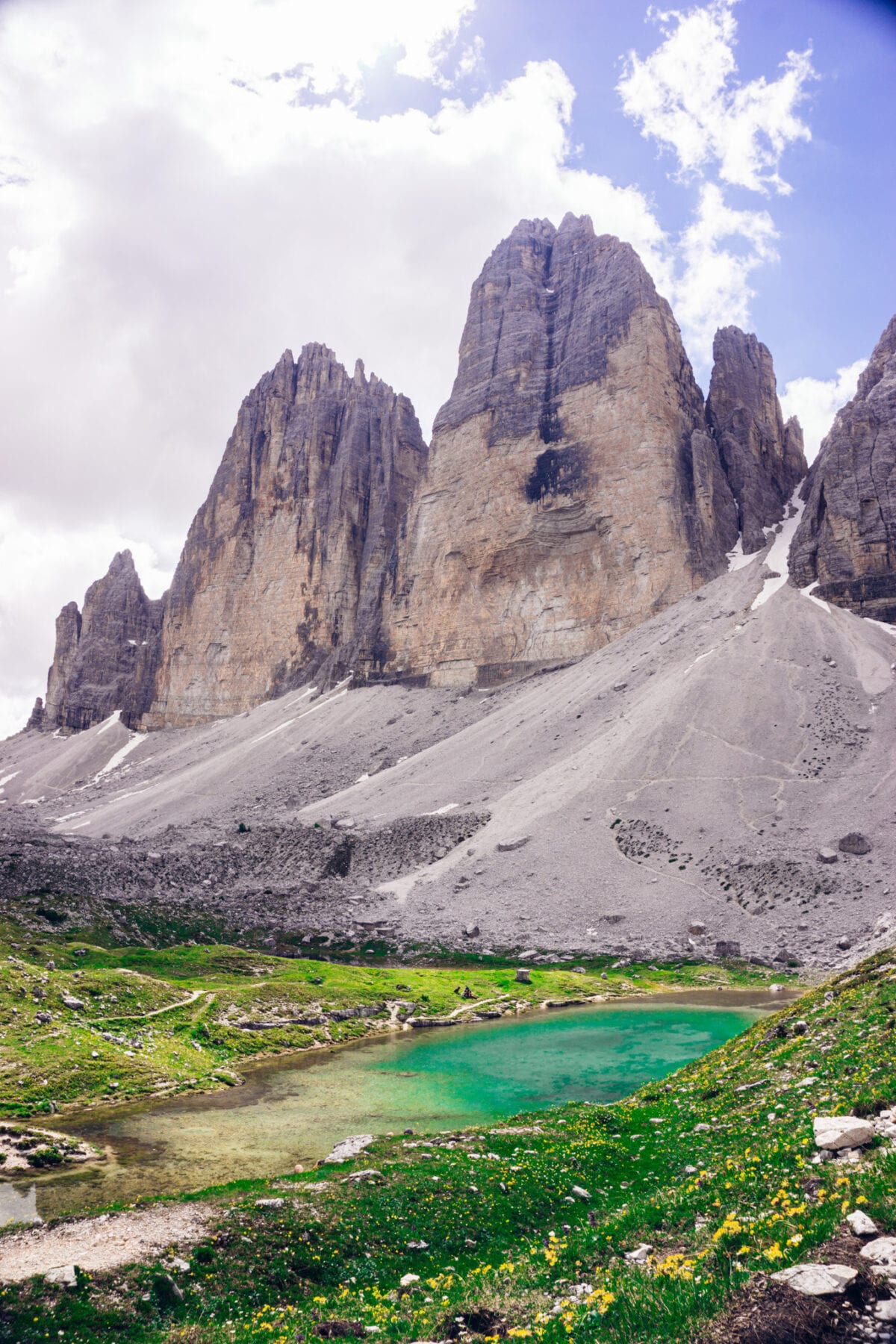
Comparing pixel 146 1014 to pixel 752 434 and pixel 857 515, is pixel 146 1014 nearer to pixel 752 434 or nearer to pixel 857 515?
pixel 857 515

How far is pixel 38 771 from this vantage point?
160 m

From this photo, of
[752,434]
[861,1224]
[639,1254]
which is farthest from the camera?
[752,434]

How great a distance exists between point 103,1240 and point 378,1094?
1544cm

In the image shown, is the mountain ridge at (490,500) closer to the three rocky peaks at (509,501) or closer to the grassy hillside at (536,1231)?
the three rocky peaks at (509,501)

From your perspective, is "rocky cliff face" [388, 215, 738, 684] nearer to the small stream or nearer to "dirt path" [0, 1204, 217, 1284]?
the small stream

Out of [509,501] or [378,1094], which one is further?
[509,501]

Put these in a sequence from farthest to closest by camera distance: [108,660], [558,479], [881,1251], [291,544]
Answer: [108,660]
[291,544]
[558,479]
[881,1251]

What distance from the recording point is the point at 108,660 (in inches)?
7387

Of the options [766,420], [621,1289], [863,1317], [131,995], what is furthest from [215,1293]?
[766,420]

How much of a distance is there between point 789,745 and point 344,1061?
50.9m

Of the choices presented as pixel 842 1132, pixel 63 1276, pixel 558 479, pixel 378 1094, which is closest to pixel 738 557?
pixel 558 479

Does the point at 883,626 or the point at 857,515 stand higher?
Answer: the point at 857,515

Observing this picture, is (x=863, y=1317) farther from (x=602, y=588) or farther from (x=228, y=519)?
(x=228, y=519)

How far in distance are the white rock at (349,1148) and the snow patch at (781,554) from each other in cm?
8292
